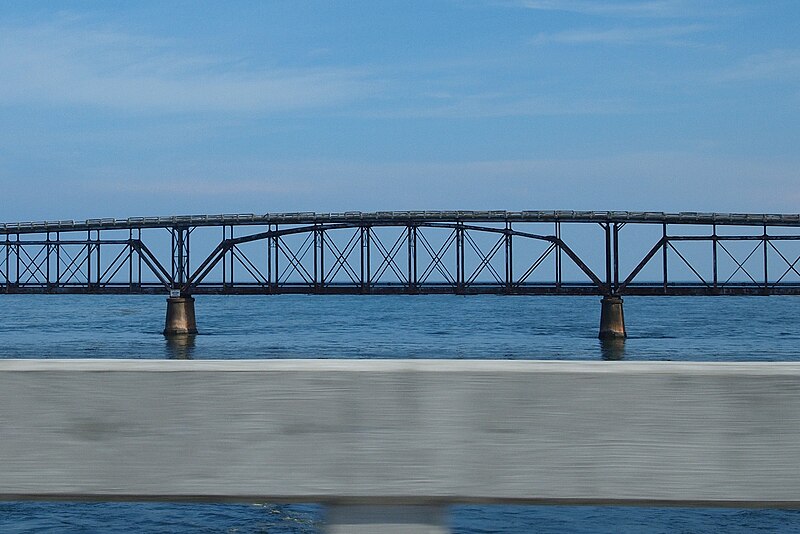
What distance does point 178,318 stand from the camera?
74625mm

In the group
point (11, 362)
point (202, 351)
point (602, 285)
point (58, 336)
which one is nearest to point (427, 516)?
point (11, 362)

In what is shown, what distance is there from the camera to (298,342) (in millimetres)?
72375

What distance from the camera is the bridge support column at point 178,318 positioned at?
7400 cm

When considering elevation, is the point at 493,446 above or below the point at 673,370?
below

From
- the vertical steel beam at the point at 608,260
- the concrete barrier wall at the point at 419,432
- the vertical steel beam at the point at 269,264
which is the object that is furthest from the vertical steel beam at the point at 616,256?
the concrete barrier wall at the point at 419,432

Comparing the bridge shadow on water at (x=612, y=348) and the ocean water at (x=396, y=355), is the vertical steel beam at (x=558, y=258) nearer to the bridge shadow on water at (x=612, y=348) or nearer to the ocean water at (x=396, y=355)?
the ocean water at (x=396, y=355)

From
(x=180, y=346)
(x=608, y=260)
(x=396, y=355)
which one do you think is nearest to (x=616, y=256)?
(x=608, y=260)

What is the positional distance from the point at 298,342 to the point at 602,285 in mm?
23266

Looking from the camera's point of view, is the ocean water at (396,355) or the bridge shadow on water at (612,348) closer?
the ocean water at (396,355)

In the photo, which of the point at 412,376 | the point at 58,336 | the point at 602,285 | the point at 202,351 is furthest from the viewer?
the point at 58,336

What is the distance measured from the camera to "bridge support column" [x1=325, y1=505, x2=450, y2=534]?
305cm

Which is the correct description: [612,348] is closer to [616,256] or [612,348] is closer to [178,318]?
[616,256]

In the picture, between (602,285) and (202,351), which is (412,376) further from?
(602,285)

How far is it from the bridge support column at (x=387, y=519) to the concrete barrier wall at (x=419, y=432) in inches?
1.4
